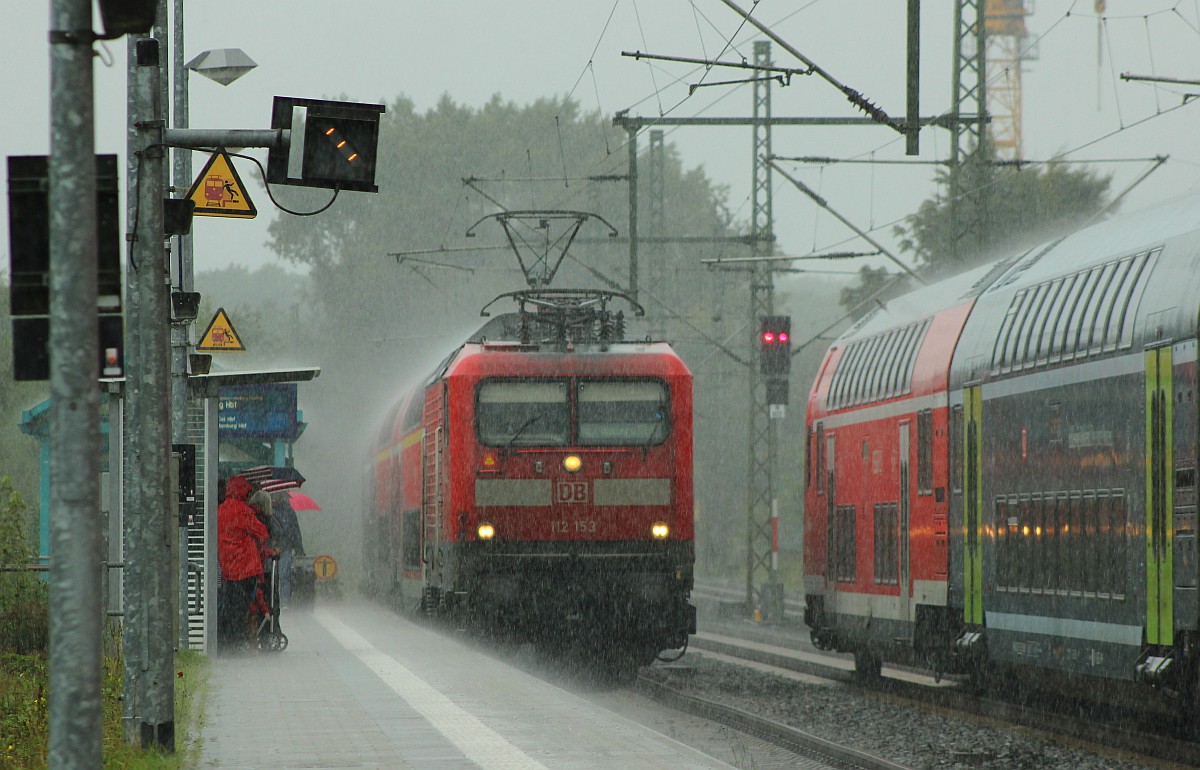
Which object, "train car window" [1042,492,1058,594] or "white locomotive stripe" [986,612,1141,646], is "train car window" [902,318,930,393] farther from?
"train car window" [1042,492,1058,594]

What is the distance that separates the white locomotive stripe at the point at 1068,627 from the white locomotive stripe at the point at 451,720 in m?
4.07

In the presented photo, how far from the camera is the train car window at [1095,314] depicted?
12.8 m

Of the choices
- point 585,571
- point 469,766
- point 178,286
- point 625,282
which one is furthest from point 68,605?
point 625,282

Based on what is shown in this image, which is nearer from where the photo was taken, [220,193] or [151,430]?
[151,430]

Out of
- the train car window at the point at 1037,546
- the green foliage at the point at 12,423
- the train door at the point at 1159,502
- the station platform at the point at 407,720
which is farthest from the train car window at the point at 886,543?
the green foliage at the point at 12,423

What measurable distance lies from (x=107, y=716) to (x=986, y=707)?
790cm

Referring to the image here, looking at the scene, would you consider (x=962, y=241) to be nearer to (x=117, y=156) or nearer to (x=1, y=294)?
(x=117, y=156)

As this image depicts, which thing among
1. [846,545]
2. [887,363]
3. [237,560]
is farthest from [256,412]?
[887,363]

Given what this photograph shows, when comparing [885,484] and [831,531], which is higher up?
[885,484]

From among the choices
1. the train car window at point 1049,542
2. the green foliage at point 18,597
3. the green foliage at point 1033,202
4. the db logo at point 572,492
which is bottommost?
the green foliage at point 18,597

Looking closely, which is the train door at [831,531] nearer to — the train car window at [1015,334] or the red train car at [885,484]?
the red train car at [885,484]

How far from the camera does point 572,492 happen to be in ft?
58.7

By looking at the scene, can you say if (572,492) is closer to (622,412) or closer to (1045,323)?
(622,412)

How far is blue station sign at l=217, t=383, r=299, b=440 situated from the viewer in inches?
907
